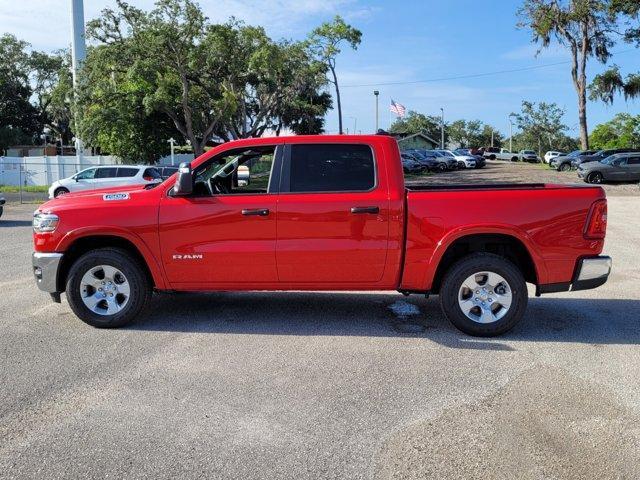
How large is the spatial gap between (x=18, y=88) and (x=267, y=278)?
75.8 meters

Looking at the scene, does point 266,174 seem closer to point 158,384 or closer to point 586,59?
point 158,384

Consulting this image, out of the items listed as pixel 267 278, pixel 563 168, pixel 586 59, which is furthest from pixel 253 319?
Result: pixel 586 59

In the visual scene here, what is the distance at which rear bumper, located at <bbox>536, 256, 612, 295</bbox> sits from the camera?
558cm

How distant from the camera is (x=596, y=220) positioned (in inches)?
219

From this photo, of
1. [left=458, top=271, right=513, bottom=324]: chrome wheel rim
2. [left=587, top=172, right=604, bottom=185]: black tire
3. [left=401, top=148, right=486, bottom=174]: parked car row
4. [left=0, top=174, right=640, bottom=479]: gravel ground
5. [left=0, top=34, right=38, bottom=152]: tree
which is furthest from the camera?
[left=0, top=34, right=38, bottom=152]: tree

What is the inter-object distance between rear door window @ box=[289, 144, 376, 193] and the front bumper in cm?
241

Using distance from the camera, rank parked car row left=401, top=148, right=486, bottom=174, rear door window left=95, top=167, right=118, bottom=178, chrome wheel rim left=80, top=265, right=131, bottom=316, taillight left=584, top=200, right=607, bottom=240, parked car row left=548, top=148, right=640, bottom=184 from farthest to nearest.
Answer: parked car row left=401, top=148, right=486, bottom=174, parked car row left=548, top=148, right=640, bottom=184, rear door window left=95, top=167, right=118, bottom=178, chrome wheel rim left=80, top=265, right=131, bottom=316, taillight left=584, top=200, right=607, bottom=240

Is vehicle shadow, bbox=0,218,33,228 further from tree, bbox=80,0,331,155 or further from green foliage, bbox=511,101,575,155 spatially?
green foliage, bbox=511,101,575,155

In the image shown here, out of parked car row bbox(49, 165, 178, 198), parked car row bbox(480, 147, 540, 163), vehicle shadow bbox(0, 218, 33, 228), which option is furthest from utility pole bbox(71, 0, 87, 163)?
parked car row bbox(480, 147, 540, 163)

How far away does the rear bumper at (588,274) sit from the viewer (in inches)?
220

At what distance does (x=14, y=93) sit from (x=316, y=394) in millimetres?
77243

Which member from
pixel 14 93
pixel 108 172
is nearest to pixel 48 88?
pixel 14 93

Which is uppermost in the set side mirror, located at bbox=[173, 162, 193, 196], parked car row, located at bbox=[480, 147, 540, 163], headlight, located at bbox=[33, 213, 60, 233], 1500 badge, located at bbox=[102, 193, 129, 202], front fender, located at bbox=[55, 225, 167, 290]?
parked car row, located at bbox=[480, 147, 540, 163]

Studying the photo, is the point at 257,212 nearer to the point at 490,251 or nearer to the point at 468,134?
the point at 490,251
